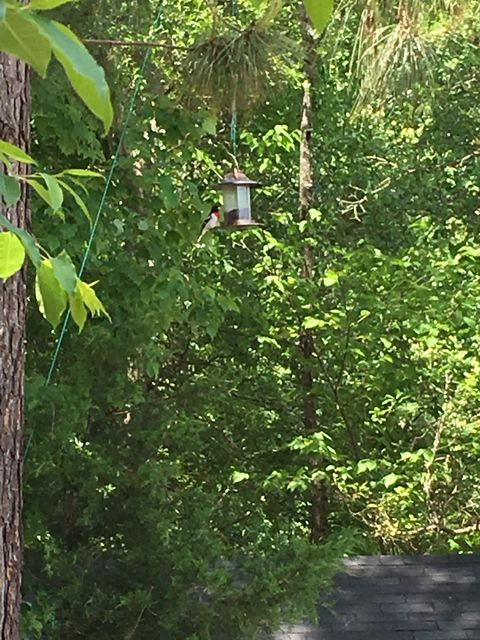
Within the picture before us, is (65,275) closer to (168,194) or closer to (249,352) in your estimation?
(168,194)

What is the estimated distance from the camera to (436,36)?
16.8 ft

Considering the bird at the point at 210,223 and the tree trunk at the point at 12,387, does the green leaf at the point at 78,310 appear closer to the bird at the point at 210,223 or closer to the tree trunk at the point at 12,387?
the tree trunk at the point at 12,387

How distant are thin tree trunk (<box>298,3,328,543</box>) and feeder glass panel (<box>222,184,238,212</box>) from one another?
8.73 ft

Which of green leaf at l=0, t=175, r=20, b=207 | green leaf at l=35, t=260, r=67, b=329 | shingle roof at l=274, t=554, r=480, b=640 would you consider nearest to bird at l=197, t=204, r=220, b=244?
shingle roof at l=274, t=554, r=480, b=640

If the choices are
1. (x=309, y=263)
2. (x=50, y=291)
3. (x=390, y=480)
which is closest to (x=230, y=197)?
(x=390, y=480)

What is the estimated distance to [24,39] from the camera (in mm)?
579

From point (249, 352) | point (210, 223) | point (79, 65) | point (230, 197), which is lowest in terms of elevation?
point (249, 352)

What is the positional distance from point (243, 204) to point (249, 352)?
285 cm

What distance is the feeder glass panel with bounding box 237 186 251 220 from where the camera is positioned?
15.2 feet

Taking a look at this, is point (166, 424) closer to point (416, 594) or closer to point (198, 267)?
point (198, 267)

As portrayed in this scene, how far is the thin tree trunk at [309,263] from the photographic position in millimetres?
7516

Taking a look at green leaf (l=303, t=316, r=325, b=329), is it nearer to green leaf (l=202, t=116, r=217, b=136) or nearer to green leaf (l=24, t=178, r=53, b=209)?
green leaf (l=202, t=116, r=217, b=136)

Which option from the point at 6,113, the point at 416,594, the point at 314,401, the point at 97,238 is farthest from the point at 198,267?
the point at 6,113

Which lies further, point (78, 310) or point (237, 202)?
point (237, 202)
